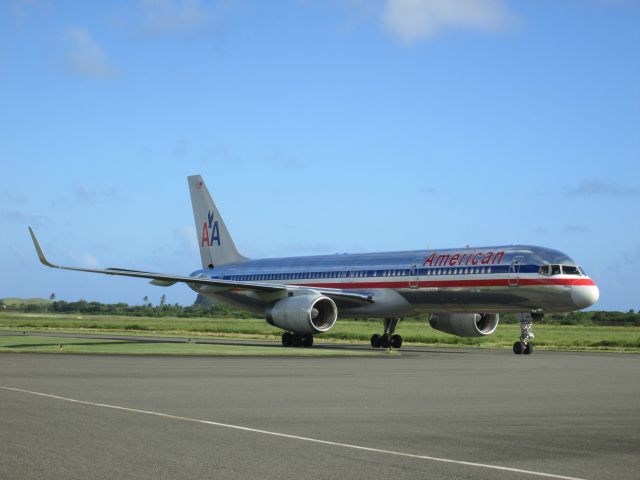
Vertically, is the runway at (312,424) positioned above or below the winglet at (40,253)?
below

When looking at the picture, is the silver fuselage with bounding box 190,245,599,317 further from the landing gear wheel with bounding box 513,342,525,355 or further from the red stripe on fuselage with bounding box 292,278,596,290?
the landing gear wheel with bounding box 513,342,525,355

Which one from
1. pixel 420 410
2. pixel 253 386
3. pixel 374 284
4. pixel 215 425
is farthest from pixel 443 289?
pixel 215 425

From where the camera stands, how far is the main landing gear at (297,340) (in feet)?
124

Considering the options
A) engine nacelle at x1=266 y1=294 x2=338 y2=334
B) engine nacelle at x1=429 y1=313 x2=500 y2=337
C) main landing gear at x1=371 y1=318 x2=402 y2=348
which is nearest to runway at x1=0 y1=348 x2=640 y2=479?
engine nacelle at x1=266 y1=294 x2=338 y2=334

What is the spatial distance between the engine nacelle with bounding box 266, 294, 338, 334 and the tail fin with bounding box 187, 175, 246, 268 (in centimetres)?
1136

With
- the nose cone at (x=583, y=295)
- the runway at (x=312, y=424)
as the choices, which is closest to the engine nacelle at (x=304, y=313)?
the nose cone at (x=583, y=295)

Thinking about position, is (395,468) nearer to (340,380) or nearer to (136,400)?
(136,400)

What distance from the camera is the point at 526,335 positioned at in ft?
110

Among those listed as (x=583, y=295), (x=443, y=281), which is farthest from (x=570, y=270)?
(x=443, y=281)

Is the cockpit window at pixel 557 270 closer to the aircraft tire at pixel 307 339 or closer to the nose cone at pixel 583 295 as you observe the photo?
the nose cone at pixel 583 295

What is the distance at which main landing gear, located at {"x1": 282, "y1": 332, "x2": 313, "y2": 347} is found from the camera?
Result: 37.8 m

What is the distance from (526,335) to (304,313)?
8364mm

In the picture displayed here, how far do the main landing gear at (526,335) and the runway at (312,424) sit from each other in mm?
11069

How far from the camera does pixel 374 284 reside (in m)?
39.0
